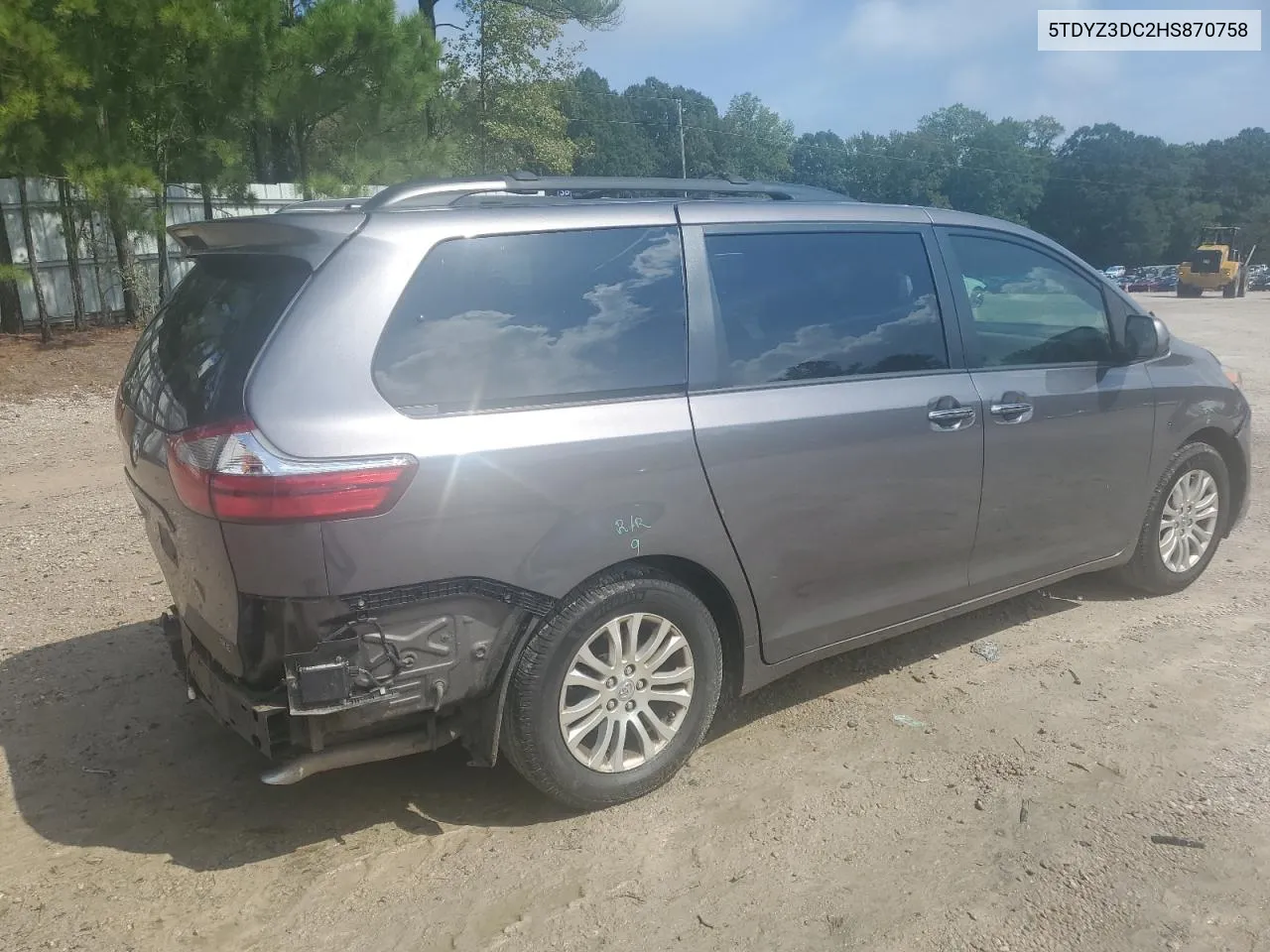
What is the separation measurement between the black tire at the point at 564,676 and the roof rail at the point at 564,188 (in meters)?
1.27

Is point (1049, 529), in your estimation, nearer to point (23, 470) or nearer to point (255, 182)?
point (23, 470)

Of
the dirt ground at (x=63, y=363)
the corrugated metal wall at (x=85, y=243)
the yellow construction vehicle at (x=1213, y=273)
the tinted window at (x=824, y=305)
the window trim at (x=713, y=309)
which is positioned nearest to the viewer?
the window trim at (x=713, y=309)

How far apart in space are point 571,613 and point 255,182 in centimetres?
1496

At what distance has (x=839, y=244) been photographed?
3.84 meters

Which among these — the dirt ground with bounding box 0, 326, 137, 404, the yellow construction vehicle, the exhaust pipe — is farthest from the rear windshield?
the yellow construction vehicle

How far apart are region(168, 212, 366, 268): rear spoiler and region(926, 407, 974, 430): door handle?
2.13 m

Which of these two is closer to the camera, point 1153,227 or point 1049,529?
point 1049,529

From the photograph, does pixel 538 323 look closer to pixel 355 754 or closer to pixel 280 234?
pixel 280 234

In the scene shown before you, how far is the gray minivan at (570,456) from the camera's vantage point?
2.77 m

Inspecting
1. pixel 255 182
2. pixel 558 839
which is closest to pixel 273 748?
pixel 558 839

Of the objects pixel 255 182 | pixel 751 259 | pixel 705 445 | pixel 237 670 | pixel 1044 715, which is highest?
pixel 255 182

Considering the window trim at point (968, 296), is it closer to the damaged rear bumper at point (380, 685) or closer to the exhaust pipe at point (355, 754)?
the damaged rear bumper at point (380, 685)

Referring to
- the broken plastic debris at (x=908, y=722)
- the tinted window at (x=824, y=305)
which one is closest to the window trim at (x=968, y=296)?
the tinted window at (x=824, y=305)

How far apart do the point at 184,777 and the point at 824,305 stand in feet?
8.99
